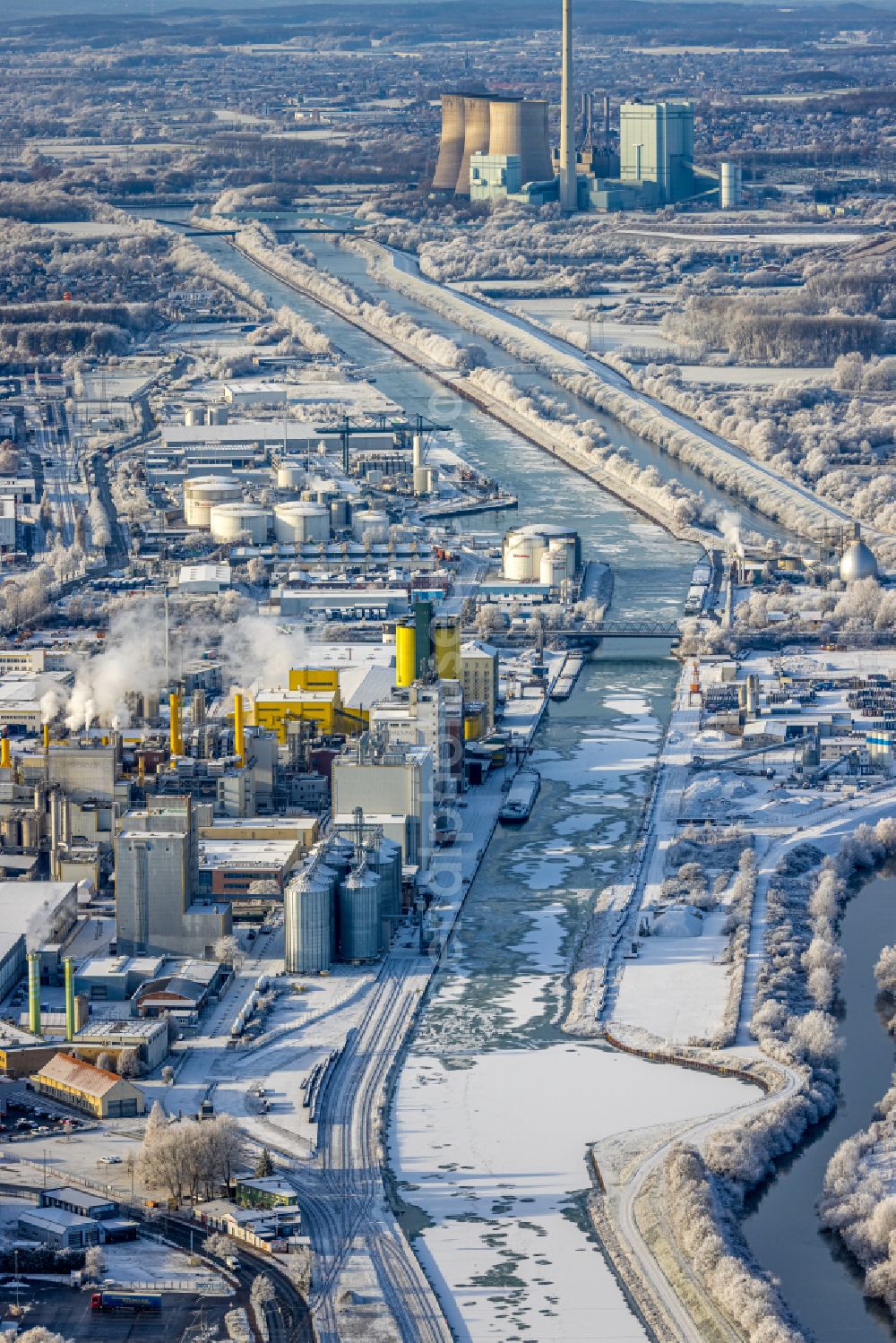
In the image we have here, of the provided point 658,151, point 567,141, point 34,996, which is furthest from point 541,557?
point 658,151

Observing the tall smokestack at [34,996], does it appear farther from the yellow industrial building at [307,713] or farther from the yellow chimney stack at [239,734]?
the yellow industrial building at [307,713]

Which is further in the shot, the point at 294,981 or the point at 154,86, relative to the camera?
the point at 154,86

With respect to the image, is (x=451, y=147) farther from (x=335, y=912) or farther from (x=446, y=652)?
(x=335, y=912)

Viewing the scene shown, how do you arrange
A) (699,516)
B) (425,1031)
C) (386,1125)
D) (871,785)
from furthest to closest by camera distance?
(699,516), (871,785), (425,1031), (386,1125)

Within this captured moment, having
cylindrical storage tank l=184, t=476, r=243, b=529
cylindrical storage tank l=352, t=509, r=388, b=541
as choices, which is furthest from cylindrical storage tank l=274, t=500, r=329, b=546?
cylindrical storage tank l=184, t=476, r=243, b=529

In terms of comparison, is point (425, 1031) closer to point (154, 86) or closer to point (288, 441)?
point (288, 441)

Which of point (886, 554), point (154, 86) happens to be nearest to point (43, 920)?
point (886, 554)

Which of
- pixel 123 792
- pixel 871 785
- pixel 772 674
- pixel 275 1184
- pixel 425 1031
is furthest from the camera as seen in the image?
pixel 772 674
